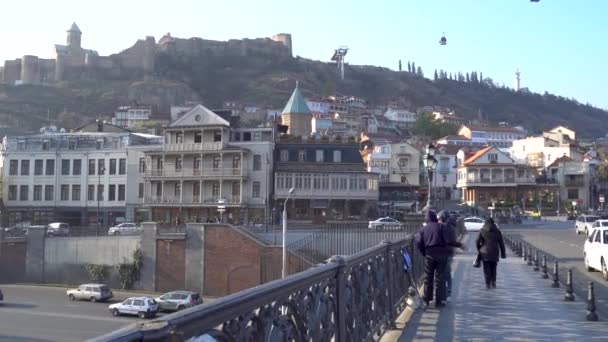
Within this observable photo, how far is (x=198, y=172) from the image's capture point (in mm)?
59188

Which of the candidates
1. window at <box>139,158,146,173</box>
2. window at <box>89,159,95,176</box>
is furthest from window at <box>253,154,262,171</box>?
window at <box>89,159,95,176</box>

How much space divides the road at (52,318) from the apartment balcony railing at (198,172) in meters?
18.7

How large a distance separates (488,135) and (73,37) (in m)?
111

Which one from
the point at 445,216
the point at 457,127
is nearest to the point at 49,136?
the point at 445,216

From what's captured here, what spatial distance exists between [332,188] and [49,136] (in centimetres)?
2916

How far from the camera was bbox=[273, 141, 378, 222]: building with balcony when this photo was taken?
58438mm

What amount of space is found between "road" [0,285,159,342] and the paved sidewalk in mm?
11524

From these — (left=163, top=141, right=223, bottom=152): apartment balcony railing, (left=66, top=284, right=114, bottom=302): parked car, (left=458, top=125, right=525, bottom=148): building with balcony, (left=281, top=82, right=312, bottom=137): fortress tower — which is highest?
(left=458, top=125, right=525, bottom=148): building with balcony

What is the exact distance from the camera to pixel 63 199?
63625mm

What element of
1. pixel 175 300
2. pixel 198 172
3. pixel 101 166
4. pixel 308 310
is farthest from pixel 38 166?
pixel 308 310

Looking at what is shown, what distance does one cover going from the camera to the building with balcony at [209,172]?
57.9 metres

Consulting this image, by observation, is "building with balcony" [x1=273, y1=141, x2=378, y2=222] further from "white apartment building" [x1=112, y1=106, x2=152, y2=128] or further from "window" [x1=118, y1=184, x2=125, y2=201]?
"white apartment building" [x1=112, y1=106, x2=152, y2=128]

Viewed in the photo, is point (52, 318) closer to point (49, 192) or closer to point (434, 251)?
point (434, 251)

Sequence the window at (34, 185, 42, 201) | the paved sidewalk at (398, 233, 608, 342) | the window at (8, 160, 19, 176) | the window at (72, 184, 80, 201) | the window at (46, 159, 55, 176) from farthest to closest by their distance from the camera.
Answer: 1. the window at (8, 160, 19, 176)
2. the window at (34, 185, 42, 201)
3. the window at (46, 159, 55, 176)
4. the window at (72, 184, 80, 201)
5. the paved sidewalk at (398, 233, 608, 342)
